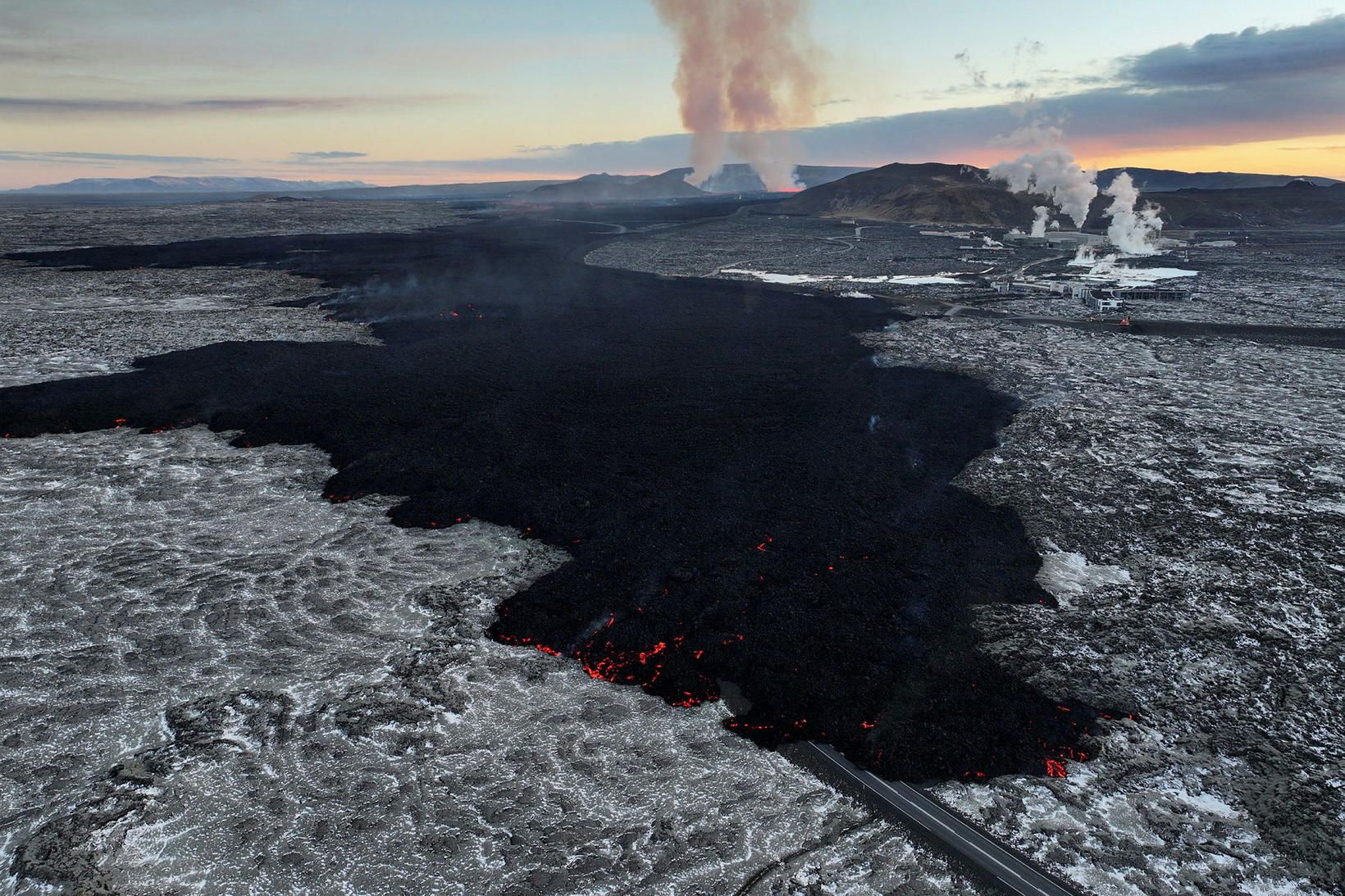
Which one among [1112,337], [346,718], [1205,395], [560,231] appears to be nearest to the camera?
[346,718]

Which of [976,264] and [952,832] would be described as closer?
[952,832]

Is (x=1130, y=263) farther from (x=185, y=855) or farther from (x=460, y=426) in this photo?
(x=185, y=855)

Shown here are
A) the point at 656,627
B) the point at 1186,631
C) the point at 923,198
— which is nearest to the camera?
the point at 1186,631

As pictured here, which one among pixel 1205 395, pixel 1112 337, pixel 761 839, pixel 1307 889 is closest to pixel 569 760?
pixel 761 839

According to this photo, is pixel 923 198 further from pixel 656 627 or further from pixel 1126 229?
pixel 656 627

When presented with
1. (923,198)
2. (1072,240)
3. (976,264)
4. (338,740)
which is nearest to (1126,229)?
(1072,240)

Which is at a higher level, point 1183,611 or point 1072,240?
point 1072,240

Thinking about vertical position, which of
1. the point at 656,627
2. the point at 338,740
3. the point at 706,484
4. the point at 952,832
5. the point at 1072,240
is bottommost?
the point at 952,832

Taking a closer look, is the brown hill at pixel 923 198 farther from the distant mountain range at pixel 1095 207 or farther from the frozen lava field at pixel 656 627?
the frozen lava field at pixel 656 627
